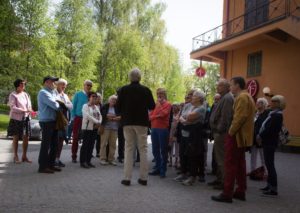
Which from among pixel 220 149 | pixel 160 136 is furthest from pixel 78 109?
pixel 220 149

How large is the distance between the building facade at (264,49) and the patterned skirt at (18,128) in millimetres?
10651

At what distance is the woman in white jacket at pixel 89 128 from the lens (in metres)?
10.0

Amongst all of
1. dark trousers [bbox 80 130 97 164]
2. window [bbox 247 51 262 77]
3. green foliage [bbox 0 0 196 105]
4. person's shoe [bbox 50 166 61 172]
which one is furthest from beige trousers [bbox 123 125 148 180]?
green foliage [bbox 0 0 196 105]

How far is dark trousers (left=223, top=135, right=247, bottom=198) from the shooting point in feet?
22.0

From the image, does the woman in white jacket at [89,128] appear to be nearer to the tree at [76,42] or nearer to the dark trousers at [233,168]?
the dark trousers at [233,168]

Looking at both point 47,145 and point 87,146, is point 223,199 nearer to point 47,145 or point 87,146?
point 47,145

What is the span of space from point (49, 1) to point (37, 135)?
16.8 metres

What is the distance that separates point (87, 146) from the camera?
1003 cm

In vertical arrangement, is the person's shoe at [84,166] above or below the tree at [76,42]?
below

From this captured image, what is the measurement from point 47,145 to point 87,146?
57.3 inches

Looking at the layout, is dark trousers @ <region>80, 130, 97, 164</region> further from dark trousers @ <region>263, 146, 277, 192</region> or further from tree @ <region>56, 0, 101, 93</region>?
tree @ <region>56, 0, 101, 93</region>

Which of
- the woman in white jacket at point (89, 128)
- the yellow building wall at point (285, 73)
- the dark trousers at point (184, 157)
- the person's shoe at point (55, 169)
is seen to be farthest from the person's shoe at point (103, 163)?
the yellow building wall at point (285, 73)

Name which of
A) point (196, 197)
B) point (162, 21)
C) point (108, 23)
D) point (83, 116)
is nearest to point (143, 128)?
point (196, 197)

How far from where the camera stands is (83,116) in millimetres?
10242
